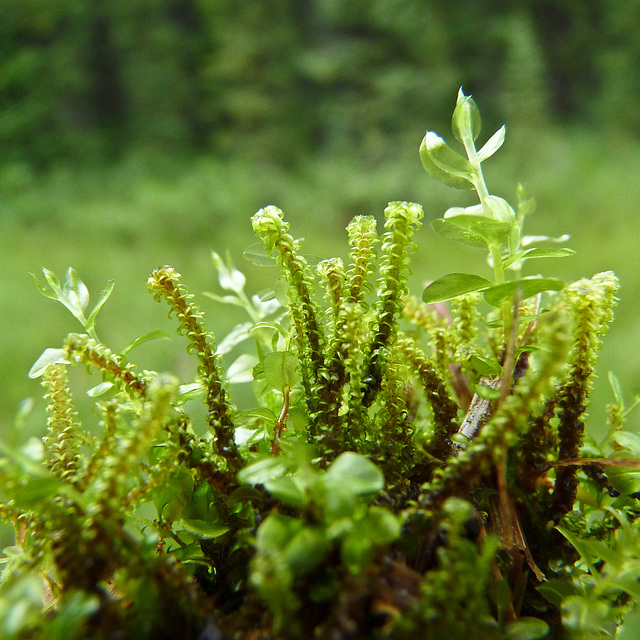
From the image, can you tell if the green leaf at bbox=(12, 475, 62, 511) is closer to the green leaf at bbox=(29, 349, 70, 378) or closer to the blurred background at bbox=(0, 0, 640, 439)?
the green leaf at bbox=(29, 349, 70, 378)

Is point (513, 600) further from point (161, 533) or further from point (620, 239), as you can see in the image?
point (620, 239)

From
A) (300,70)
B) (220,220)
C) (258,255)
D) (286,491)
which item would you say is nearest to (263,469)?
(286,491)

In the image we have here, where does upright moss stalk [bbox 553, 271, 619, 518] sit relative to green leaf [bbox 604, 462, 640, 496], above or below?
above

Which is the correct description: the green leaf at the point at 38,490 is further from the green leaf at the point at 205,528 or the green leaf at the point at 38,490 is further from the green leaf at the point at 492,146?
the green leaf at the point at 492,146

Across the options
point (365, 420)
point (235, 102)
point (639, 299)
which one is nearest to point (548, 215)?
point (639, 299)

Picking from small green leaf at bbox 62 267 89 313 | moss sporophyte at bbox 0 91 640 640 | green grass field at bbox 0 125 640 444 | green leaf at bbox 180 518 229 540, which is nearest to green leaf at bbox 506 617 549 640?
moss sporophyte at bbox 0 91 640 640

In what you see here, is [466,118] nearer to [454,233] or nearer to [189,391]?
Result: [454,233]

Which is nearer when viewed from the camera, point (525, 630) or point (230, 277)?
point (525, 630)
